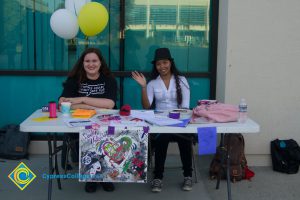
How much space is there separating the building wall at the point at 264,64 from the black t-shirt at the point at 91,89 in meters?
1.42

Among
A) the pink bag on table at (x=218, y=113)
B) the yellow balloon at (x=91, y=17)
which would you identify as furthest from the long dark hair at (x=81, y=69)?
the pink bag on table at (x=218, y=113)

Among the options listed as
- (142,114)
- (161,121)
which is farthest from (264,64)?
(161,121)

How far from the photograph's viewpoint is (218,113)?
3.44m

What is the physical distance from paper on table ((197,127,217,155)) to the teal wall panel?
8.17 feet

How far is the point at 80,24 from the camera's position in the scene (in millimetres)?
3969

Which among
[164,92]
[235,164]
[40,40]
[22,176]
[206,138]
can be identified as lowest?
[22,176]

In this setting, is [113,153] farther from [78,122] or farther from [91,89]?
[91,89]

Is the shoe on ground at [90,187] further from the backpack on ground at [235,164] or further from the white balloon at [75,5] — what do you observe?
the white balloon at [75,5]

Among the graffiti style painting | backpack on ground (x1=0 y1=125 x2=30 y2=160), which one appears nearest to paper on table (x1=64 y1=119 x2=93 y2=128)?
the graffiti style painting

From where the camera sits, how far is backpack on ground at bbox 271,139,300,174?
4.53 meters

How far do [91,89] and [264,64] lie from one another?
203 cm

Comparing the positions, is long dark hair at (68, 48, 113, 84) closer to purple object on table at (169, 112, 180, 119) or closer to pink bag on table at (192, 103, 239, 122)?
purple object on table at (169, 112, 180, 119)

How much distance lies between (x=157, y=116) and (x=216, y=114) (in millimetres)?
516

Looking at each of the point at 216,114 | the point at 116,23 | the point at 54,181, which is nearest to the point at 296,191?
the point at 216,114
